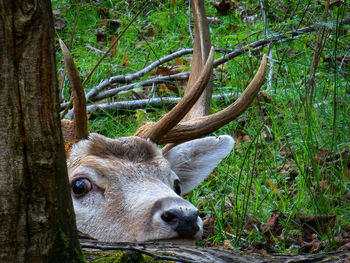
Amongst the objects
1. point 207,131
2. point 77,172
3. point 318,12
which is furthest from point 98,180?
point 318,12

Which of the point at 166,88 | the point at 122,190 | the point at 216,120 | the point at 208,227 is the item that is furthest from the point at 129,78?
the point at 122,190

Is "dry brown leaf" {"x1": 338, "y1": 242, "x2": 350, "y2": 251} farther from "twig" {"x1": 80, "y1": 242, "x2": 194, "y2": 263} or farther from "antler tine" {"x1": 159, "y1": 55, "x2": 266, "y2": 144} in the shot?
"twig" {"x1": 80, "y1": 242, "x2": 194, "y2": 263}

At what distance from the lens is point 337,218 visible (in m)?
4.47

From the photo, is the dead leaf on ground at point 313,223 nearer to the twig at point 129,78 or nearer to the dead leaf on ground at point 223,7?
the twig at point 129,78

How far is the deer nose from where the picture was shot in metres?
3.39

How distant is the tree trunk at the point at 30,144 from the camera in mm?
1831

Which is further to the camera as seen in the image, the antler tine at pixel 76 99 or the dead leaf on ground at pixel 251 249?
the dead leaf on ground at pixel 251 249

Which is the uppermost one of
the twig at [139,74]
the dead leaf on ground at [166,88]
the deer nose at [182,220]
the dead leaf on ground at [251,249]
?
the twig at [139,74]

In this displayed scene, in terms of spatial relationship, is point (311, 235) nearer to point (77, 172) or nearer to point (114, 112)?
point (77, 172)

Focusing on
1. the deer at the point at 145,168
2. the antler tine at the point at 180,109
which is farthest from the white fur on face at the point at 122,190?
the antler tine at the point at 180,109

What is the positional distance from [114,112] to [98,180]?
3119 mm

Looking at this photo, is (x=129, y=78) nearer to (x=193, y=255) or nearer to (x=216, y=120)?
(x=216, y=120)

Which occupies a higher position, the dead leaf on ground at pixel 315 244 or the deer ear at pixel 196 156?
the deer ear at pixel 196 156

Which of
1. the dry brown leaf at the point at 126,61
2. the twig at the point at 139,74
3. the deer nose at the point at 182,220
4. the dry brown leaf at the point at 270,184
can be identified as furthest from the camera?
the dry brown leaf at the point at 126,61
